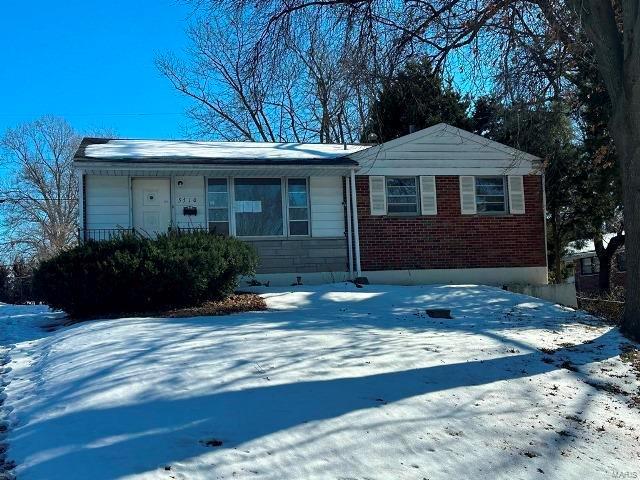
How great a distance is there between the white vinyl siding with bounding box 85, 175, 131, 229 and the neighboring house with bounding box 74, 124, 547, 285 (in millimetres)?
24

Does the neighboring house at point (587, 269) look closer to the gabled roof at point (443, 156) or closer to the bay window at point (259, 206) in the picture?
the gabled roof at point (443, 156)

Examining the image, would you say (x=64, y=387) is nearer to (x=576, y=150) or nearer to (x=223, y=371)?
(x=223, y=371)

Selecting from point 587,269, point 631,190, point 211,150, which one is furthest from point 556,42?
point 587,269

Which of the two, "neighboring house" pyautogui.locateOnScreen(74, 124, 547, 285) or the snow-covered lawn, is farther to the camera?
"neighboring house" pyautogui.locateOnScreen(74, 124, 547, 285)

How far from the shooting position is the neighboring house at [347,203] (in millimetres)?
15023

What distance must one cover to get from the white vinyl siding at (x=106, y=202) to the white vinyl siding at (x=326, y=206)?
467 cm

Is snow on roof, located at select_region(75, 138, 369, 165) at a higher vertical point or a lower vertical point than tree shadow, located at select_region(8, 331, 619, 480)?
higher

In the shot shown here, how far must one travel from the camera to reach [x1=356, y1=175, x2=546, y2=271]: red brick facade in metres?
16.3

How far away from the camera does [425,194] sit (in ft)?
54.6

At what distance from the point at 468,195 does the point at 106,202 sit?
9.53 meters

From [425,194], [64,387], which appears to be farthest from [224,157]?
[64,387]

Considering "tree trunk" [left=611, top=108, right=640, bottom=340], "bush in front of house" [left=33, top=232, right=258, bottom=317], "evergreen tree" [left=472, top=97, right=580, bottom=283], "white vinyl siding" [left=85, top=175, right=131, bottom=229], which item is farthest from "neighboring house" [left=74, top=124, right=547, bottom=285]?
"tree trunk" [left=611, top=108, right=640, bottom=340]

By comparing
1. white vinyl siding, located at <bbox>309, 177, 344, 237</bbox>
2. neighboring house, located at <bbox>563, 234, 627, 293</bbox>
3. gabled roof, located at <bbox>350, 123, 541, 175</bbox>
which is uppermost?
gabled roof, located at <bbox>350, 123, 541, 175</bbox>

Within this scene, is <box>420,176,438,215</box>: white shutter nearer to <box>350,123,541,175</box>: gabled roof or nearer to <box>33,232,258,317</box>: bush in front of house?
<box>350,123,541,175</box>: gabled roof
